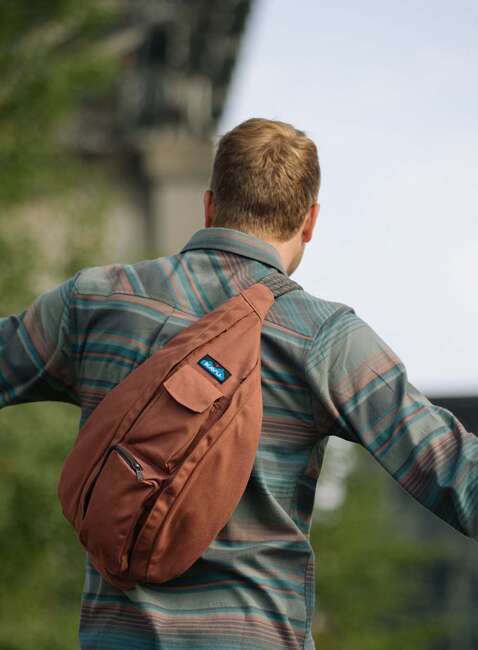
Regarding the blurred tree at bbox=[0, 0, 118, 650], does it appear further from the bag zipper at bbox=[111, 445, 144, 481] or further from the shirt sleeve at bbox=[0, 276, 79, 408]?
the bag zipper at bbox=[111, 445, 144, 481]

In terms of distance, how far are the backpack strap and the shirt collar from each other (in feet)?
0.11

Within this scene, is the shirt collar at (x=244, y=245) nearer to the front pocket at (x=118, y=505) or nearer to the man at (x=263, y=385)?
the man at (x=263, y=385)

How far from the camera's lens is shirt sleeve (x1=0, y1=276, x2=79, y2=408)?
2.25 m

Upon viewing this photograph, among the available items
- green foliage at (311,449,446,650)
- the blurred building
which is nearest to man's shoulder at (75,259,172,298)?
green foliage at (311,449,446,650)

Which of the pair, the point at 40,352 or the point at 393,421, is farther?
the point at 40,352

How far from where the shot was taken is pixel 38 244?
9508 millimetres

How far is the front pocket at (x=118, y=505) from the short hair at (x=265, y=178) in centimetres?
53

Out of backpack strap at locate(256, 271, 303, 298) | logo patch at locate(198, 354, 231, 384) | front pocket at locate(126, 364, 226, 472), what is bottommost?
→ front pocket at locate(126, 364, 226, 472)

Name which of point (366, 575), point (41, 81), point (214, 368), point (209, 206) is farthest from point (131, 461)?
point (366, 575)

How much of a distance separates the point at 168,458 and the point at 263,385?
0.81 feet

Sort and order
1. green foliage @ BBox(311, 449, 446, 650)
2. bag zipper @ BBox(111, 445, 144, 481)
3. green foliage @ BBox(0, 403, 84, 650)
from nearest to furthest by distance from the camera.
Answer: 1. bag zipper @ BBox(111, 445, 144, 481)
2. green foliage @ BBox(0, 403, 84, 650)
3. green foliage @ BBox(311, 449, 446, 650)

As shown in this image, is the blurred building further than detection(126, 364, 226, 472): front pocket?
Yes

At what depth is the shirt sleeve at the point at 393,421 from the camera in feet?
6.51

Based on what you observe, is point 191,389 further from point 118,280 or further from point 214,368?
point 118,280
